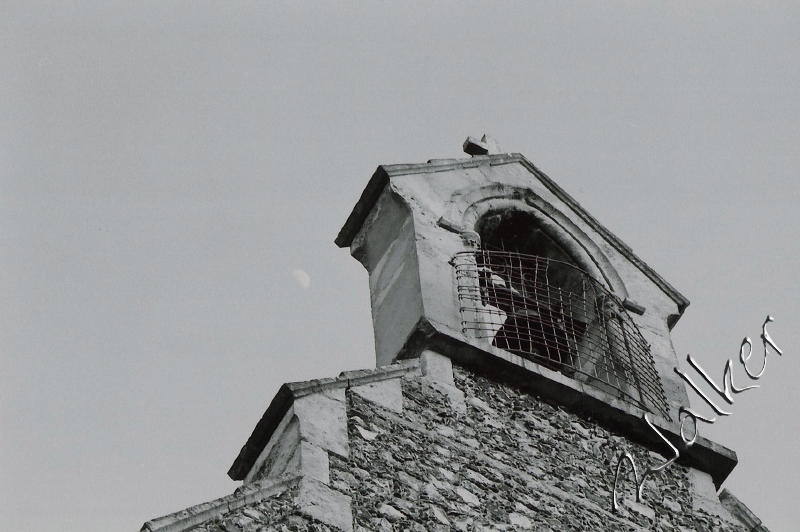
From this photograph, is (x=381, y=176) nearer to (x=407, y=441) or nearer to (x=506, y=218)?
(x=506, y=218)

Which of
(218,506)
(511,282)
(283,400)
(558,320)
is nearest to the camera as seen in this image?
(218,506)

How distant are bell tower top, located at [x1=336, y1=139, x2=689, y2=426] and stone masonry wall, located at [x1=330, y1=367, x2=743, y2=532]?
294 mm

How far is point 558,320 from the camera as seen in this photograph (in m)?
10.0

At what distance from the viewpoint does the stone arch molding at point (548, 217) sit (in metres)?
10.3

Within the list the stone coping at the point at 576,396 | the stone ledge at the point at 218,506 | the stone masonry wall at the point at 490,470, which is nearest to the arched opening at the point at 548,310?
the stone coping at the point at 576,396

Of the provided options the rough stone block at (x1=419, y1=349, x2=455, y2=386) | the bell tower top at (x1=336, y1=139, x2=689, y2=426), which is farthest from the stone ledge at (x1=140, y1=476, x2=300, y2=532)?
the bell tower top at (x1=336, y1=139, x2=689, y2=426)

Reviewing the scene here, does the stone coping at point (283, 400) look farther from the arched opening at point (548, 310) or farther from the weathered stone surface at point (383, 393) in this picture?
the arched opening at point (548, 310)

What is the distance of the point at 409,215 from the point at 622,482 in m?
2.22

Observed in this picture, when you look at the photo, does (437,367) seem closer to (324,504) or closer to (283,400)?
(283,400)

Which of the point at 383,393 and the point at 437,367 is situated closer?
the point at 383,393

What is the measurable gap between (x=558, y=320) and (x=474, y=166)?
1.25 metres

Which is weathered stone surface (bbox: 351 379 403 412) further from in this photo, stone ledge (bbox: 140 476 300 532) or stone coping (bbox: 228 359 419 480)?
stone ledge (bbox: 140 476 300 532)

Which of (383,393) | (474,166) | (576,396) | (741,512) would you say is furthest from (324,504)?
(474,166)

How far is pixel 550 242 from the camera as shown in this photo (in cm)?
1059
